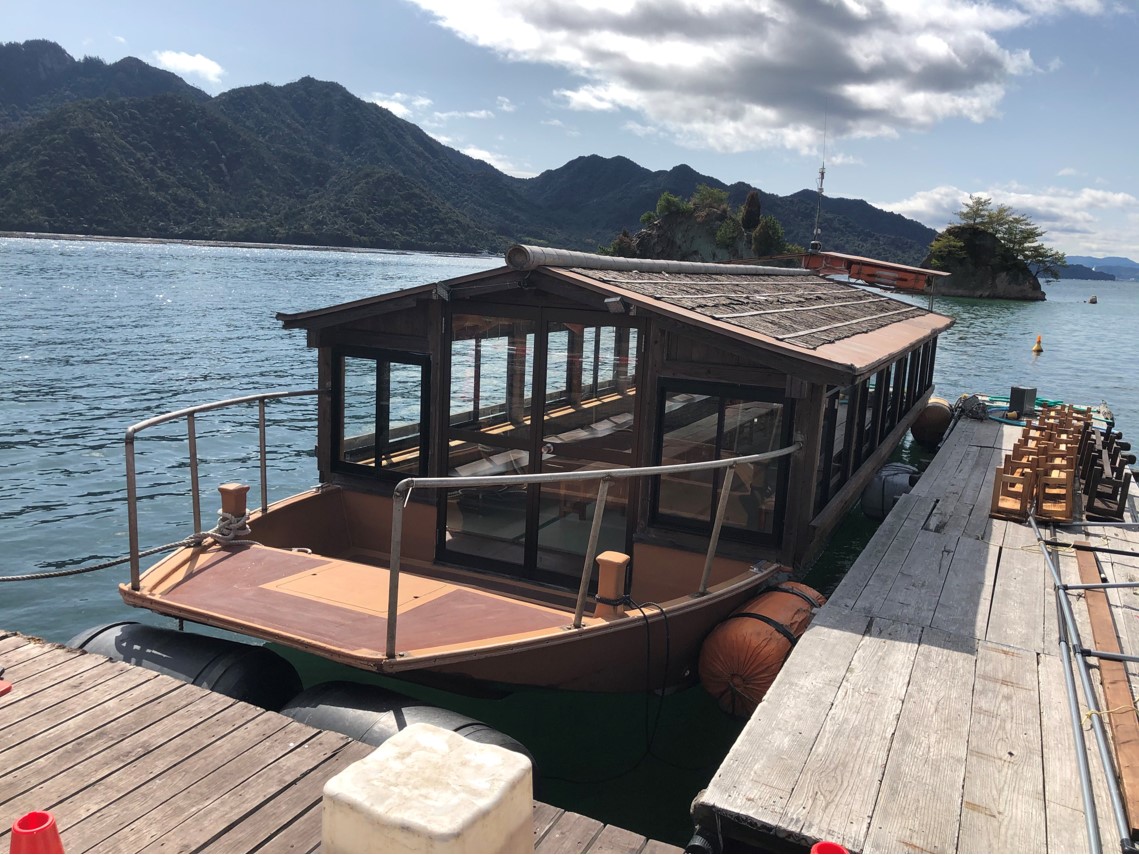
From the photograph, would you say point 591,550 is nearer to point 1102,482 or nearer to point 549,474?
point 549,474

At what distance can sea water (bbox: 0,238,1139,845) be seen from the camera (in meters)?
7.17

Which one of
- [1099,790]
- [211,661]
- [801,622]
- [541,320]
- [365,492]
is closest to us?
[1099,790]

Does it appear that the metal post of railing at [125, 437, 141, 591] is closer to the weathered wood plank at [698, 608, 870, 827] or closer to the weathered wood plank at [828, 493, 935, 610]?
the weathered wood plank at [698, 608, 870, 827]

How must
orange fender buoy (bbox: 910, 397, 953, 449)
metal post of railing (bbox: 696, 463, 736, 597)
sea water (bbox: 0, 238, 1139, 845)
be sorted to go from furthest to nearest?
1. orange fender buoy (bbox: 910, 397, 953, 449)
2. sea water (bbox: 0, 238, 1139, 845)
3. metal post of railing (bbox: 696, 463, 736, 597)

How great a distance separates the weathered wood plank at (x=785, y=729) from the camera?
14.1 ft

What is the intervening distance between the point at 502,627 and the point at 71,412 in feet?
63.0

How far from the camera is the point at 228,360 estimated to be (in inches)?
1256

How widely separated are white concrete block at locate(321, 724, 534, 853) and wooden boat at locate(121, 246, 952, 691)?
9.21ft

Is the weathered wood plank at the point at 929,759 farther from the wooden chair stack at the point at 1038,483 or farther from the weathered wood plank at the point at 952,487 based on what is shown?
the wooden chair stack at the point at 1038,483

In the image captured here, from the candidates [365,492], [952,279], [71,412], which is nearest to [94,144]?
[952,279]

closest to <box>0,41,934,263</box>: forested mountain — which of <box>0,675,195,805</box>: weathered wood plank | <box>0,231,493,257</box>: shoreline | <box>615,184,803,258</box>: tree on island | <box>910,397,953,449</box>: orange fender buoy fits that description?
<box>0,231,493,257</box>: shoreline

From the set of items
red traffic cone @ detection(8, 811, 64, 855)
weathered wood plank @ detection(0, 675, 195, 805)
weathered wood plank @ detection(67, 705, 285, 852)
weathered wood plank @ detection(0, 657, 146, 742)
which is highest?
red traffic cone @ detection(8, 811, 64, 855)

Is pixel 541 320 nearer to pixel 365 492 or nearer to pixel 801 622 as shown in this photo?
pixel 365 492

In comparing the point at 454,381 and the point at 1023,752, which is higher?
the point at 454,381
